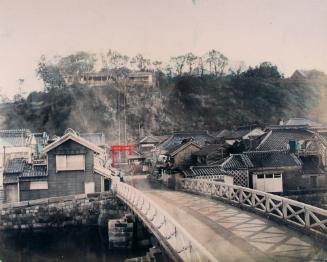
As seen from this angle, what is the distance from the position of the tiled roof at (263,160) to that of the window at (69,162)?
526 centimetres

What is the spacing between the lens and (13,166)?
35.1ft

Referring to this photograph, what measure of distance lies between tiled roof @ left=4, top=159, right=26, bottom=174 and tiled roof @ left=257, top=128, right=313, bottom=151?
6891 mm

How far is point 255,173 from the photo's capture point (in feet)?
21.0

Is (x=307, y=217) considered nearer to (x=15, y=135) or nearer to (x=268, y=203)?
(x=268, y=203)

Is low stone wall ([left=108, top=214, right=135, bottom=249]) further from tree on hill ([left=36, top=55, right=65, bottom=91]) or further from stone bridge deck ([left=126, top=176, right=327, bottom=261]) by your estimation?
tree on hill ([left=36, top=55, right=65, bottom=91])

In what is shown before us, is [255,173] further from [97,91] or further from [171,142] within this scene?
[97,91]

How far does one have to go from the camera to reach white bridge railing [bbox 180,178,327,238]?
4.86m

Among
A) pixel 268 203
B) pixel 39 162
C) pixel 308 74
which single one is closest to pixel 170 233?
pixel 268 203

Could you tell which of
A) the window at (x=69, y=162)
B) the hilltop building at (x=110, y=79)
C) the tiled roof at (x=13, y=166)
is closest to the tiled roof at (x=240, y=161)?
the hilltop building at (x=110, y=79)

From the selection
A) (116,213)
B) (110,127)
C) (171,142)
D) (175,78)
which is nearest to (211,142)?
(171,142)

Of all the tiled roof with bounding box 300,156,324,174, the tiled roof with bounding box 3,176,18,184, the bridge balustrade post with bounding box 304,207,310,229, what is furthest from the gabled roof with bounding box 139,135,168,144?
the tiled roof with bounding box 3,176,18,184

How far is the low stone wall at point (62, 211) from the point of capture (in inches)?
398

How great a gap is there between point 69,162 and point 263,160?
5.98 meters

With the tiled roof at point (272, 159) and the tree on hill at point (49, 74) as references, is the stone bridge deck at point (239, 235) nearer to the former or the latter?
the tiled roof at point (272, 159)
